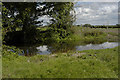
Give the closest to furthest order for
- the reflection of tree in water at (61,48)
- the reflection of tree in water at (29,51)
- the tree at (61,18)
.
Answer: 1. the reflection of tree in water at (29,51)
2. the reflection of tree in water at (61,48)
3. the tree at (61,18)

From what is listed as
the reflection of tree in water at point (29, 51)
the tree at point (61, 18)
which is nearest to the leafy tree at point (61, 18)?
the tree at point (61, 18)

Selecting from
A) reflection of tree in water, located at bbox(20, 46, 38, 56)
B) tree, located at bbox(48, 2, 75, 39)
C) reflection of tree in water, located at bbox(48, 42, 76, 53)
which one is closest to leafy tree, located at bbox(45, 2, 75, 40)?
tree, located at bbox(48, 2, 75, 39)

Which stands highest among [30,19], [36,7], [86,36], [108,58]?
[36,7]

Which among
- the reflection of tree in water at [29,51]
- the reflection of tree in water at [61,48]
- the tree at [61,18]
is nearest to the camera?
the reflection of tree in water at [29,51]

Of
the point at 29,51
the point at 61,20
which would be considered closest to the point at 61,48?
the point at 29,51

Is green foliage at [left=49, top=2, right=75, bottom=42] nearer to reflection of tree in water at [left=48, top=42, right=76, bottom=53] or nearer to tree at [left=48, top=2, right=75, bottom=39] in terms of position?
tree at [left=48, top=2, right=75, bottom=39]

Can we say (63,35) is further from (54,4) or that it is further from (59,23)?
(54,4)

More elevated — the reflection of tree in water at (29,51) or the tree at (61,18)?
the tree at (61,18)

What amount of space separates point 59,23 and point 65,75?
19933 millimetres

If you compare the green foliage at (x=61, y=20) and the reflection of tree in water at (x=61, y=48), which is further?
the green foliage at (x=61, y=20)

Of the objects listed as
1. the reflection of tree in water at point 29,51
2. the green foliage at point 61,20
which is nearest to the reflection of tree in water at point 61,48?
the reflection of tree in water at point 29,51

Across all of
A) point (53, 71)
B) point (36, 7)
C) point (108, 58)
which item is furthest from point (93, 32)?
point (53, 71)

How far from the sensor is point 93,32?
3319 centimetres

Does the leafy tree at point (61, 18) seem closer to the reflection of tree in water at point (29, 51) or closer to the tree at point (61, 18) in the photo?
the tree at point (61, 18)
